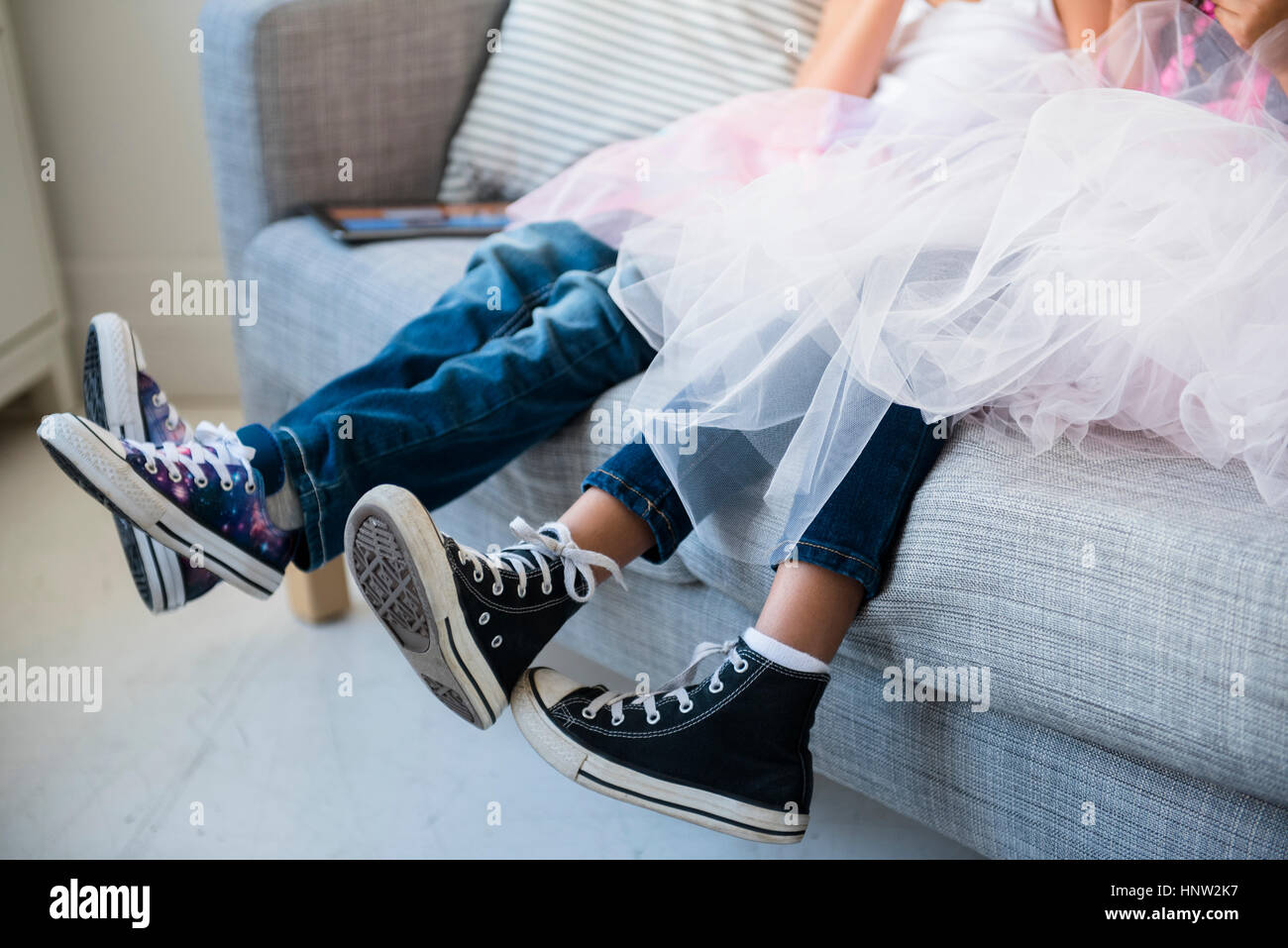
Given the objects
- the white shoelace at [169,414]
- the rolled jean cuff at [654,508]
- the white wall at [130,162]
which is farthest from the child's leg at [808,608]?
the white wall at [130,162]

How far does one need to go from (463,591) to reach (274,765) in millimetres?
445

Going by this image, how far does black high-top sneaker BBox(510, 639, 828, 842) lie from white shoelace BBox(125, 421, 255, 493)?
0.94ft

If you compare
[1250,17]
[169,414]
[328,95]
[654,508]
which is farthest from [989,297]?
[328,95]

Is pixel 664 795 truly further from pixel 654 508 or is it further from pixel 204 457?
pixel 204 457

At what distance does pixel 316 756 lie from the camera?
108 centimetres

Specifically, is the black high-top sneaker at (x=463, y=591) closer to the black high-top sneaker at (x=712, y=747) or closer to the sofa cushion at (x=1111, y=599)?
the black high-top sneaker at (x=712, y=747)

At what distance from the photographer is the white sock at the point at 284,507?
86 centimetres

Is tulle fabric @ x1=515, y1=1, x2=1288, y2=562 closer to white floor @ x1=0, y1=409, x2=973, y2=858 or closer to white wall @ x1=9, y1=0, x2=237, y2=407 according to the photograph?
white floor @ x1=0, y1=409, x2=973, y2=858

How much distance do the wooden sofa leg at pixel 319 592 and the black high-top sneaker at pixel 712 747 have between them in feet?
1.87

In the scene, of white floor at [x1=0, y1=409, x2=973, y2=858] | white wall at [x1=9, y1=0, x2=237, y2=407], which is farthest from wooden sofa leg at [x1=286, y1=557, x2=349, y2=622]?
white wall at [x1=9, y1=0, x2=237, y2=407]

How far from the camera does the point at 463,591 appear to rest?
0.74 metres

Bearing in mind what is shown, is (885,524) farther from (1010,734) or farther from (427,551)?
(427,551)
